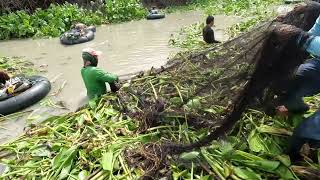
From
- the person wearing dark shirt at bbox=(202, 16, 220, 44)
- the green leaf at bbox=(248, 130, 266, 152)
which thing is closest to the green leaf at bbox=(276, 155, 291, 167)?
the green leaf at bbox=(248, 130, 266, 152)

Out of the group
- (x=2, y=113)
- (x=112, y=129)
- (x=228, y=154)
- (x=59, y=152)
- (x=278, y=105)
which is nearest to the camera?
(x=228, y=154)

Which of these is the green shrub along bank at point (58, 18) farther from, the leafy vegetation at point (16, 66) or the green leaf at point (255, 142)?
the green leaf at point (255, 142)

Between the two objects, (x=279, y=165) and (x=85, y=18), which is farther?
(x=85, y=18)

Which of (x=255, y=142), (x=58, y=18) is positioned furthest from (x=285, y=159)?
(x=58, y=18)

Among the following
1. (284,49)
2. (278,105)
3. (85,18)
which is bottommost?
(85,18)

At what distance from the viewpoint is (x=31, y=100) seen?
7492 mm

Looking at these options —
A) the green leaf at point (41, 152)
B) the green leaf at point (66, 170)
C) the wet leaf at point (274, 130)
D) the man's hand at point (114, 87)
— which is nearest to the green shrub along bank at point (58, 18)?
the man's hand at point (114, 87)

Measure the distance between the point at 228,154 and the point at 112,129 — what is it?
1.66m

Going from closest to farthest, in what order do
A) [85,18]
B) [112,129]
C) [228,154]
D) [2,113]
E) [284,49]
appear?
[284,49] < [228,154] < [112,129] < [2,113] < [85,18]

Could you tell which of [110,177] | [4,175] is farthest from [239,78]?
[4,175]

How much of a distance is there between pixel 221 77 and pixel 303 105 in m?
0.92

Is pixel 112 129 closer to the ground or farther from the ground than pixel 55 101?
farther from the ground

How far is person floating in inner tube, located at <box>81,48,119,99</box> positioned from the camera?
21.6ft

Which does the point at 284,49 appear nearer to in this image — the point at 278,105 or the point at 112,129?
the point at 278,105
